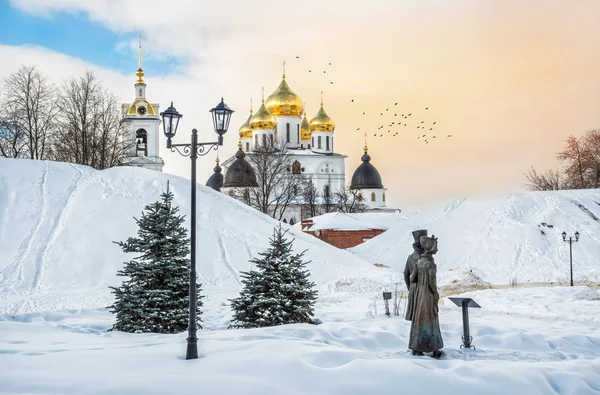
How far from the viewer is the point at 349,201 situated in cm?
7669

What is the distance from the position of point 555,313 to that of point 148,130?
59.1 meters

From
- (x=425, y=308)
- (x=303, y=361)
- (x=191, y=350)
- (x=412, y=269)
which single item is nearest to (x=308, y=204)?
(x=412, y=269)

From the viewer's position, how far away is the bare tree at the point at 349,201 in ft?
228

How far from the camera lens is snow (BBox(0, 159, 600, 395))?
9023 mm

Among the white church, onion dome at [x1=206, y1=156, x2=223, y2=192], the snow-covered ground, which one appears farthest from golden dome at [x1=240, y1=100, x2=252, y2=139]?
the snow-covered ground

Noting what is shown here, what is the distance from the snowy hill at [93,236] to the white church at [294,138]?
41702 millimetres

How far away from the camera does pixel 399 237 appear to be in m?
35.8

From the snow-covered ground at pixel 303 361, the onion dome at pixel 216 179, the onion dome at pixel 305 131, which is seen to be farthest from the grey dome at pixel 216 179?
the snow-covered ground at pixel 303 361

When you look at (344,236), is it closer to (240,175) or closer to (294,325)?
(240,175)

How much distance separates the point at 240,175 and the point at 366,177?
1966 cm

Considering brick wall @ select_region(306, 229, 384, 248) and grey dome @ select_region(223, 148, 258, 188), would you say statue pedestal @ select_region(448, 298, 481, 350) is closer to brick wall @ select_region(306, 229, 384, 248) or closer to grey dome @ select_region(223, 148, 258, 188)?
brick wall @ select_region(306, 229, 384, 248)

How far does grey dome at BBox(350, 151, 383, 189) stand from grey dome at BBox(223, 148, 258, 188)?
1633cm

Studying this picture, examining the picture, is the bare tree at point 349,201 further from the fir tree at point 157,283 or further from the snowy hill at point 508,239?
the fir tree at point 157,283

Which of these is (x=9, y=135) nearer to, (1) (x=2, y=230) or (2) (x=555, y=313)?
(1) (x=2, y=230)
